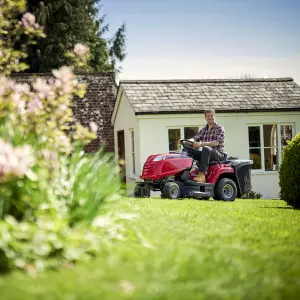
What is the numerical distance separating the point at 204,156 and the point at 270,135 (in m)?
7.68

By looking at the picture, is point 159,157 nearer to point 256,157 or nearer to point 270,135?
point 256,157

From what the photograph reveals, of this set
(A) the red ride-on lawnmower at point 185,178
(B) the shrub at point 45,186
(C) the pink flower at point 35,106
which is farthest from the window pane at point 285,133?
(C) the pink flower at point 35,106

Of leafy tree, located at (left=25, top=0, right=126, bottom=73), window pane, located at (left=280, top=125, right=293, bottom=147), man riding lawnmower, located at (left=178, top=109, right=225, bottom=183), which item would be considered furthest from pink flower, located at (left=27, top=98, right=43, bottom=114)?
leafy tree, located at (left=25, top=0, right=126, bottom=73)

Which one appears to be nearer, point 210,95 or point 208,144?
point 208,144

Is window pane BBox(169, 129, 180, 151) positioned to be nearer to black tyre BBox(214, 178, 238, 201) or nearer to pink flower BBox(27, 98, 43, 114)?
black tyre BBox(214, 178, 238, 201)

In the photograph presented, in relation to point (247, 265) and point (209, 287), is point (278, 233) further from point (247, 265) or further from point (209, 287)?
point (209, 287)

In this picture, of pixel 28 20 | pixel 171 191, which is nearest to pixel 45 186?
pixel 28 20

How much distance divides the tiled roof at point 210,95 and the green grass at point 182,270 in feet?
38.7

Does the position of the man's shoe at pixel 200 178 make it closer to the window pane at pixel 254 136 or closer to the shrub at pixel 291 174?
the shrub at pixel 291 174

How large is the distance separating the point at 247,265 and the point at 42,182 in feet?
6.45

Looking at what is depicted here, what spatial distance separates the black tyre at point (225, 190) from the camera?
13.8 meters

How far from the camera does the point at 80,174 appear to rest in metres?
5.65

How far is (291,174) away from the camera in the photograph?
1130 centimetres

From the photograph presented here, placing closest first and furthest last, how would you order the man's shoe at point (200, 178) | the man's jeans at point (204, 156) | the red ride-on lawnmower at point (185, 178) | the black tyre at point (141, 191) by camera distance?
the man's jeans at point (204, 156)
the man's shoe at point (200, 178)
the red ride-on lawnmower at point (185, 178)
the black tyre at point (141, 191)
